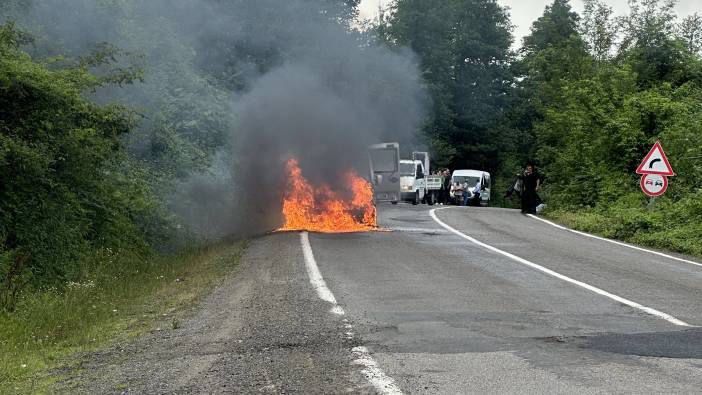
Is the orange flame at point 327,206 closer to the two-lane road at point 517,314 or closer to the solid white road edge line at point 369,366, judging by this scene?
the two-lane road at point 517,314

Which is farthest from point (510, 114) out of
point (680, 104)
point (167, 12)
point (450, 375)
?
point (450, 375)

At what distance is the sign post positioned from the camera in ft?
71.6

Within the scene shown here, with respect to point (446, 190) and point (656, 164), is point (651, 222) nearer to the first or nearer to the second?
point (656, 164)

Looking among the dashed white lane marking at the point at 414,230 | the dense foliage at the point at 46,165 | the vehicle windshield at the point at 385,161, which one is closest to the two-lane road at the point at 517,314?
the dashed white lane marking at the point at 414,230

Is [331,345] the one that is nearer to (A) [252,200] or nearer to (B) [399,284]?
(B) [399,284]

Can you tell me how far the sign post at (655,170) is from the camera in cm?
2181

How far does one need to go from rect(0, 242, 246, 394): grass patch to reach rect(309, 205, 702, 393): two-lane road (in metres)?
2.06

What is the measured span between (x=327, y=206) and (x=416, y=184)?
22.9 meters

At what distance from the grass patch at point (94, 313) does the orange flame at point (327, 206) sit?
537cm

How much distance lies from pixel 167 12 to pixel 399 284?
53.0 ft

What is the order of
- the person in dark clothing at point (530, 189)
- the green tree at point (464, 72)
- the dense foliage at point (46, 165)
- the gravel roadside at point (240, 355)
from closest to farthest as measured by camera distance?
the gravel roadside at point (240, 355)
the dense foliage at point (46, 165)
the person in dark clothing at point (530, 189)
the green tree at point (464, 72)

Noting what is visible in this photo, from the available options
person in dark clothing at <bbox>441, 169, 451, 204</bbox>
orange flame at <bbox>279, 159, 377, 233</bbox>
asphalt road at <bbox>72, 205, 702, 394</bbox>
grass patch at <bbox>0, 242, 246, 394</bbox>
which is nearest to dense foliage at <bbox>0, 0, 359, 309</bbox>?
grass patch at <bbox>0, 242, 246, 394</bbox>

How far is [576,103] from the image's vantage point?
36031 millimetres

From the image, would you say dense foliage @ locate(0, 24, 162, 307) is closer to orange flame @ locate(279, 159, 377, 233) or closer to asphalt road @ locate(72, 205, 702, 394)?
asphalt road @ locate(72, 205, 702, 394)
